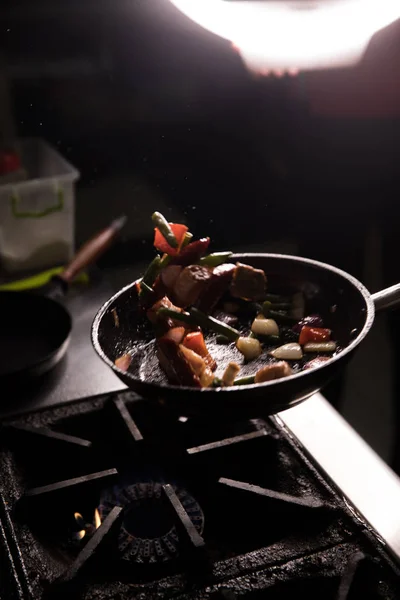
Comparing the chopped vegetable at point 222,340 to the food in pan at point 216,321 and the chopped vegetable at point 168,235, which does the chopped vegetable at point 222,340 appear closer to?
the food in pan at point 216,321

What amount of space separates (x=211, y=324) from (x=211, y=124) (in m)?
0.87

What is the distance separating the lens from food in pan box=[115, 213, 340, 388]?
72 centimetres

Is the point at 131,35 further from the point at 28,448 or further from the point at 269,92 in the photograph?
the point at 28,448

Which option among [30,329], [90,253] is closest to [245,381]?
[30,329]

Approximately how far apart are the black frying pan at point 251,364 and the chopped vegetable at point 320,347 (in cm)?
1

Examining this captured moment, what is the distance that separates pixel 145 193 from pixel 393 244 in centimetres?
60

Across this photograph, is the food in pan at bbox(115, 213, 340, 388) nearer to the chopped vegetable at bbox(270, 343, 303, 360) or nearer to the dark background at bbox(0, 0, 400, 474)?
the chopped vegetable at bbox(270, 343, 303, 360)

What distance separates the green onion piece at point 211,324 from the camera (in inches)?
29.4

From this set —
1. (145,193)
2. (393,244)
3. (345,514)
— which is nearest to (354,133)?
(393,244)

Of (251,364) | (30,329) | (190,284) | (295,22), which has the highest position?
(295,22)

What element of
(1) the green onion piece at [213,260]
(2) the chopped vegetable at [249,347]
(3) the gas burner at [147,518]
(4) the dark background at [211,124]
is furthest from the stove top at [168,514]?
(4) the dark background at [211,124]

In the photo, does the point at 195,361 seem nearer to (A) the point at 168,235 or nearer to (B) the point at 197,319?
(B) the point at 197,319

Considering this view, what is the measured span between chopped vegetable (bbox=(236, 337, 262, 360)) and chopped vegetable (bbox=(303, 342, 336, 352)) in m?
0.06

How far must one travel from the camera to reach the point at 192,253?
78 cm
